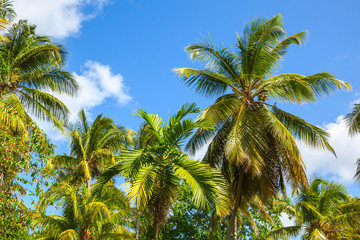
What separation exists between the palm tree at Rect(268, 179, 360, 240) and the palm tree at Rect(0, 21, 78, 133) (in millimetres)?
12275

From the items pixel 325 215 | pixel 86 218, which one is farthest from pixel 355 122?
pixel 86 218

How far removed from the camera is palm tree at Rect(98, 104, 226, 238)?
853 centimetres

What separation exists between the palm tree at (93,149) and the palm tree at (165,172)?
10108mm

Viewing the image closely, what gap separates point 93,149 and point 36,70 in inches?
254

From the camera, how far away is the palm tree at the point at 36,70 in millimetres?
14305

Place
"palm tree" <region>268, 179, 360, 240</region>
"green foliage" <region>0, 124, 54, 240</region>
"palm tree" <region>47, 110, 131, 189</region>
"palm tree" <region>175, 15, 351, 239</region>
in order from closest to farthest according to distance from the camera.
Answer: "green foliage" <region>0, 124, 54, 240</region> < "palm tree" <region>175, 15, 351, 239</region> < "palm tree" <region>268, 179, 360, 240</region> < "palm tree" <region>47, 110, 131, 189</region>

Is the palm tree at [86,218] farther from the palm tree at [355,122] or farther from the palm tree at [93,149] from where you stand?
the palm tree at [355,122]

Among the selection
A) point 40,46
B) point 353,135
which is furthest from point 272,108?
point 40,46

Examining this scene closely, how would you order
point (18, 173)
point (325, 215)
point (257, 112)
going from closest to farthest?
point (18, 173), point (257, 112), point (325, 215)

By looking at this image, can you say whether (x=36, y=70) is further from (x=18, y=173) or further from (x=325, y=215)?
(x=325, y=215)

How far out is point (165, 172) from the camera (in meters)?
9.14

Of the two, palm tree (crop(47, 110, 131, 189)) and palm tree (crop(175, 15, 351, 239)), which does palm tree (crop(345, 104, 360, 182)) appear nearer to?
palm tree (crop(175, 15, 351, 239))

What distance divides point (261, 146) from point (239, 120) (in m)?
1.08

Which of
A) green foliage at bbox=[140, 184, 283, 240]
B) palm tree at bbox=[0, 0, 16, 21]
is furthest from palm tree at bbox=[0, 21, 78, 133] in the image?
green foliage at bbox=[140, 184, 283, 240]
